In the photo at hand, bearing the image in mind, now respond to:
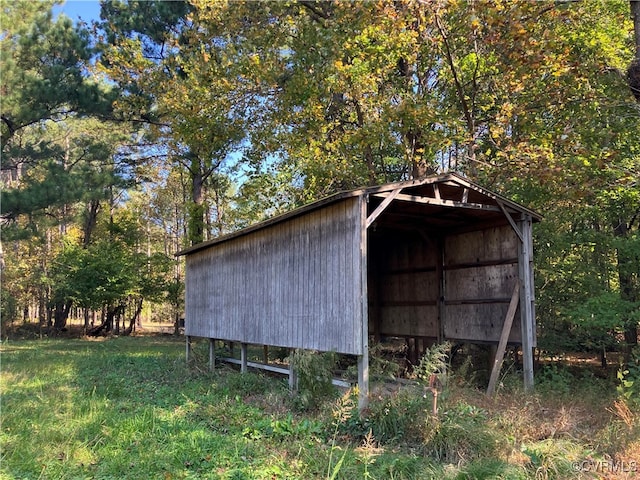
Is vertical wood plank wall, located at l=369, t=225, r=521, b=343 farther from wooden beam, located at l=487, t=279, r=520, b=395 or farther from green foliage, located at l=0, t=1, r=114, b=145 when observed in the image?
green foliage, located at l=0, t=1, r=114, b=145

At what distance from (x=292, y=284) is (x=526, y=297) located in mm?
3971

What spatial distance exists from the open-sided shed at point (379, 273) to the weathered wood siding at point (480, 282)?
0.02m

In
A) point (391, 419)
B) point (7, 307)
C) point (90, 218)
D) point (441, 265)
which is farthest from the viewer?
point (90, 218)

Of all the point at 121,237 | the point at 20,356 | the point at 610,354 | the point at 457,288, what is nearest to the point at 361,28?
the point at 457,288

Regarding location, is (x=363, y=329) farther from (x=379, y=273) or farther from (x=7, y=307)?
(x=7, y=307)

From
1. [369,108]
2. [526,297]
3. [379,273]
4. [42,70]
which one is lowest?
[526,297]

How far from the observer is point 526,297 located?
27.5 ft

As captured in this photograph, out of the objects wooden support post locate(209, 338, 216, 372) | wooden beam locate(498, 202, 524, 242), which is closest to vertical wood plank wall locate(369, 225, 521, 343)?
wooden beam locate(498, 202, 524, 242)

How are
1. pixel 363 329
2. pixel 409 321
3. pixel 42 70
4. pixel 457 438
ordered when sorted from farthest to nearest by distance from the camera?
pixel 42 70 → pixel 409 321 → pixel 363 329 → pixel 457 438

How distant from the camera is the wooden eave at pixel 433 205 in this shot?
7.43 meters

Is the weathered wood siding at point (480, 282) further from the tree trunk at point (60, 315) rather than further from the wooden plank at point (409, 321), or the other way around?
the tree trunk at point (60, 315)

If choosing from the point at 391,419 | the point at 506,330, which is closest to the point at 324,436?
the point at 391,419

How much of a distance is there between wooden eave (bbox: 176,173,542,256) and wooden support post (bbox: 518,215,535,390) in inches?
13.5

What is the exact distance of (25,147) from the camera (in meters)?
16.8
